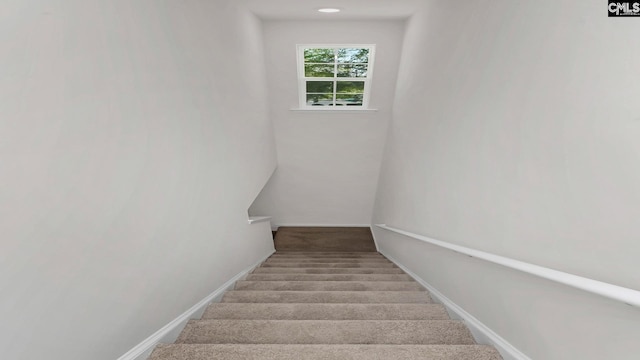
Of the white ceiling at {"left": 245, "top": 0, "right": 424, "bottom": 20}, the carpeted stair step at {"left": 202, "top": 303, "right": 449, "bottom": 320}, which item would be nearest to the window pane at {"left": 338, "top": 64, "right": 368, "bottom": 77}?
the white ceiling at {"left": 245, "top": 0, "right": 424, "bottom": 20}

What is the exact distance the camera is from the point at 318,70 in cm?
473

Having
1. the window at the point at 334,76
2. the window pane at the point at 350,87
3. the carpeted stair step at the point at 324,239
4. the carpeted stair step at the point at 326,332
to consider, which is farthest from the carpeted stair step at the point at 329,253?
the carpeted stair step at the point at 326,332

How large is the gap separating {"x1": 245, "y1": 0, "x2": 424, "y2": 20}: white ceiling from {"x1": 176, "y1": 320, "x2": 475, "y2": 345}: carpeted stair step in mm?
3115

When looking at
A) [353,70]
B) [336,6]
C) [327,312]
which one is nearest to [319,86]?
[353,70]

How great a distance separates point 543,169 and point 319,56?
12.8ft

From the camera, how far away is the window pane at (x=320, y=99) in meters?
4.96

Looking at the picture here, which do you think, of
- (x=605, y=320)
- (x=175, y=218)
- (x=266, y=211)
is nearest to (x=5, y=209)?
(x=175, y=218)

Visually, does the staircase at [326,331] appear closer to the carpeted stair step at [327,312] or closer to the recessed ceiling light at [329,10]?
the carpeted stair step at [327,312]

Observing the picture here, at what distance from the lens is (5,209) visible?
830mm

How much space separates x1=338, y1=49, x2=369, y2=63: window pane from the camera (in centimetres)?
455

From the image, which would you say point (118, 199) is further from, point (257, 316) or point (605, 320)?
point (605, 320)

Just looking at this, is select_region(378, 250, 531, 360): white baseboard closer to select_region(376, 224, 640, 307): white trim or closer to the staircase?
the staircase

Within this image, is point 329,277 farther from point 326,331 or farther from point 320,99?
point 320,99

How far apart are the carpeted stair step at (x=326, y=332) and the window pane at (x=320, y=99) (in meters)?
3.89
